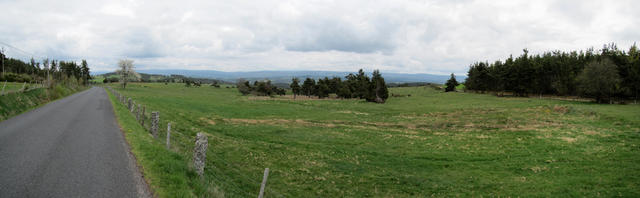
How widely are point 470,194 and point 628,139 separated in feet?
69.0

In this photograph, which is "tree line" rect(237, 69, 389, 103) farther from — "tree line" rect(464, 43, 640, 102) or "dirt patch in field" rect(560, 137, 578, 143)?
"dirt patch in field" rect(560, 137, 578, 143)

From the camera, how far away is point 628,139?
82.6ft

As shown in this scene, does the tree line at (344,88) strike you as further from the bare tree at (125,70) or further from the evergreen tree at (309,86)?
the bare tree at (125,70)

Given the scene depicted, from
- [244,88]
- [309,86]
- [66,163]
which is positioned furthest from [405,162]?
[244,88]

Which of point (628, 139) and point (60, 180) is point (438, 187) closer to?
point (60, 180)

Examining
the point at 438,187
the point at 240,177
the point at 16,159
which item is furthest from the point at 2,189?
the point at 438,187

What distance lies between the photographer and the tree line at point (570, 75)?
210 feet

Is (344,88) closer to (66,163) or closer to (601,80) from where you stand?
(601,80)

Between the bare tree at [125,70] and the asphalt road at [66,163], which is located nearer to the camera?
the asphalt road at [66,163]

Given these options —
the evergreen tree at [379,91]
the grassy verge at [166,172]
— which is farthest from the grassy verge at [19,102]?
the evergreen tree at [379,91]

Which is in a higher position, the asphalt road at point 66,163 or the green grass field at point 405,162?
the asphalt road at point 66,163

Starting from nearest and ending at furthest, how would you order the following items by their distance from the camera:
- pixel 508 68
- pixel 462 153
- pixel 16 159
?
pixel 16 159 → pixel 462 153 → pixel 508 68

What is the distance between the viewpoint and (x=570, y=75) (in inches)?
3265

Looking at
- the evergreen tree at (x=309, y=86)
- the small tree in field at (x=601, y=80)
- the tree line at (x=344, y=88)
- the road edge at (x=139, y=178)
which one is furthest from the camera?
the evergreen tree at (x=309, y=86)
